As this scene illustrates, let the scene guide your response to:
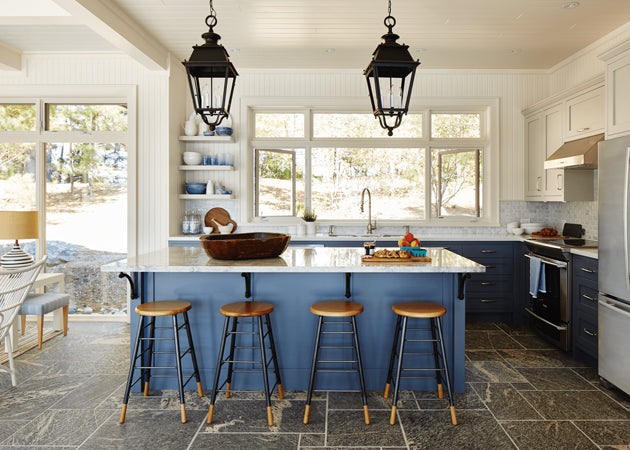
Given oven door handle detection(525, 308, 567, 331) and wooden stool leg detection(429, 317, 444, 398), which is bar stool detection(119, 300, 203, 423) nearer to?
wooden stool leg detection(429, 317, 444, 398)

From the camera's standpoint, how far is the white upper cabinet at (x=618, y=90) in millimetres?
3131

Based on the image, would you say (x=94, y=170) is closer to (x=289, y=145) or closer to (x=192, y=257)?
(x=289, y=145)

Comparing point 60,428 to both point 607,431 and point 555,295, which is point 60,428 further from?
point 555,295

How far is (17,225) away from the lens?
3.97 metres

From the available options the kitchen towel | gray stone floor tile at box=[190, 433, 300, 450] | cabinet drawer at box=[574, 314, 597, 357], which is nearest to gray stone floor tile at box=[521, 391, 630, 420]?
cabinet drawer at box=[574, 314, 597, 357]

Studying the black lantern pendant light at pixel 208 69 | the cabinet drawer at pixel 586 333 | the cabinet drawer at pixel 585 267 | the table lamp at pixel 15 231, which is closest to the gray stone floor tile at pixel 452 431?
the cabinet drawer at pixel 586 333

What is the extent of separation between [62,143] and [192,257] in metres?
3.06

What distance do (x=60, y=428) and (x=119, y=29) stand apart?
3.21 metres

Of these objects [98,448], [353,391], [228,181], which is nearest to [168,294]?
[98,448]

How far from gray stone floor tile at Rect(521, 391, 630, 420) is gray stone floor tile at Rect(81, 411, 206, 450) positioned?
7.18 feet

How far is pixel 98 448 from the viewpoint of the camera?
7.64 ft

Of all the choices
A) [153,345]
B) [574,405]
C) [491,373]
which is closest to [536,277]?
[491,373]

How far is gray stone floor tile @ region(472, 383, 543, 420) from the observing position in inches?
106

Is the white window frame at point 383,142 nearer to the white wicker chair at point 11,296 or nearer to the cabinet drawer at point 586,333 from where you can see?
the cabinet drawer at point 586,333
